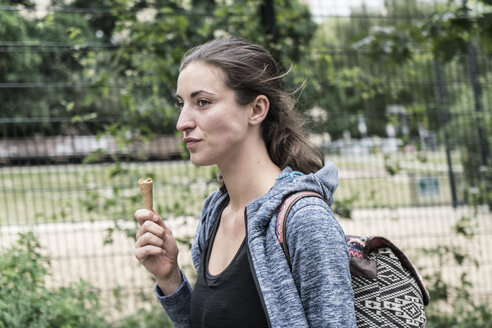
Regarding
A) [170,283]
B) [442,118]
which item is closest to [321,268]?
[170,283]

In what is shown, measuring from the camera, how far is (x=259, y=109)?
→ 69.2 inches

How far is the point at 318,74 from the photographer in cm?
478

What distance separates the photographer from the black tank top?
4.99ft

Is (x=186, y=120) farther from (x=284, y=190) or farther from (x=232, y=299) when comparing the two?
Result: (x=232, y=299)

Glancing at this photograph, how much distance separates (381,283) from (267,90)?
70 centimetres

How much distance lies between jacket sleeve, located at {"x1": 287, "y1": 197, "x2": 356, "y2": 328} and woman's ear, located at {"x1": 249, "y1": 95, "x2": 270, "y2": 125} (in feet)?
1.39

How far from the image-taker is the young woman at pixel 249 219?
138cm

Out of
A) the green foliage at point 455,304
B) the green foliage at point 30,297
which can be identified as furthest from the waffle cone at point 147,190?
the green foliage at point 455,304

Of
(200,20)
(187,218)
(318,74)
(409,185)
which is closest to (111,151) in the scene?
(187,218)

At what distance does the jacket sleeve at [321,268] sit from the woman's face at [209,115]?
1.27 ft

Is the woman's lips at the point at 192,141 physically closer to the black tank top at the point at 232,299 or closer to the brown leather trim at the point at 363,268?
the black tank top at the point at 232,299

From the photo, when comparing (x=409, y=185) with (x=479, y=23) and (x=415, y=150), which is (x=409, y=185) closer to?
(x=415, y=150)

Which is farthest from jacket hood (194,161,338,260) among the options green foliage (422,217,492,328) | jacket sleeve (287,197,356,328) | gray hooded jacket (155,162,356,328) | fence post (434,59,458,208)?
fence post (434,59,458,208)

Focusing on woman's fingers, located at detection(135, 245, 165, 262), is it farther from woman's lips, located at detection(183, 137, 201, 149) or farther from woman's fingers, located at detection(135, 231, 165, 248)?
woman's lips, located at detection(183, 137, 201, 149)
